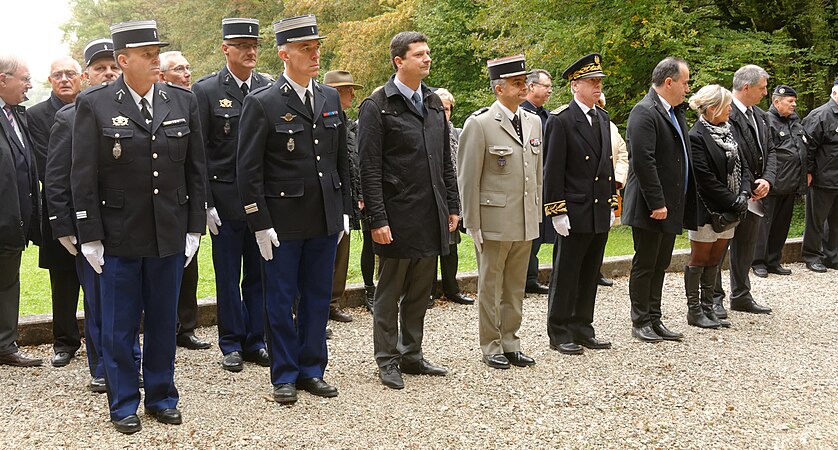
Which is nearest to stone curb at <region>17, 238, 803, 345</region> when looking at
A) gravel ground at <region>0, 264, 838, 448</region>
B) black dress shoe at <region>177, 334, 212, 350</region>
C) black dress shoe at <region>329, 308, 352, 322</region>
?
gravel ground at <region>0, 264, 838, 448</region>

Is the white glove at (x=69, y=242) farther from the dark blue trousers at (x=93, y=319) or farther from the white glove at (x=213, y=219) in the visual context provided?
the white glove at (x=213, y=219)

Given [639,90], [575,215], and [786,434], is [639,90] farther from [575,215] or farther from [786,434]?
[786,434]

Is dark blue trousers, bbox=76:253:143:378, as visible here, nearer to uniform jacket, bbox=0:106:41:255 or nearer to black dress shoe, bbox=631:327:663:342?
uniform jacket, bbox=0:106:41:255

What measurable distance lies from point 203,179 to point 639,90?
10793mm

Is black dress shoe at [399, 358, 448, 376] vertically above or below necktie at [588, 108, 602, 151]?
below

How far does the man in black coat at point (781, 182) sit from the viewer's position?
983 centimetres

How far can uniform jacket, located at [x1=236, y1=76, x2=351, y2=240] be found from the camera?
17.0ft

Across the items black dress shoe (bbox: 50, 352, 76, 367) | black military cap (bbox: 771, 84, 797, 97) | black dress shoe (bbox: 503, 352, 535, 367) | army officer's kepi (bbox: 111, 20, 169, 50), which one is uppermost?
army officer's kepi (bbox: 111, 20, 169, 50)

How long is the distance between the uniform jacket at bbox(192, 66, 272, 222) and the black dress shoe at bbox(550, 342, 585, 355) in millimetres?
2580

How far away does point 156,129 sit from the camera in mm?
4797

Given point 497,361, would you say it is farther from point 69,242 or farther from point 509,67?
point 69,242

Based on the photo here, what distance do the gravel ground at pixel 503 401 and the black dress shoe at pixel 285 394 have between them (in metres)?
0.08

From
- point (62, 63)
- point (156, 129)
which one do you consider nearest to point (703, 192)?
point (156, 129)

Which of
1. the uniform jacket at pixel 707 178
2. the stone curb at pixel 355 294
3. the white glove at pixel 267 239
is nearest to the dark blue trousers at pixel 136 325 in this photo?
the white glove at pixel 267 239
